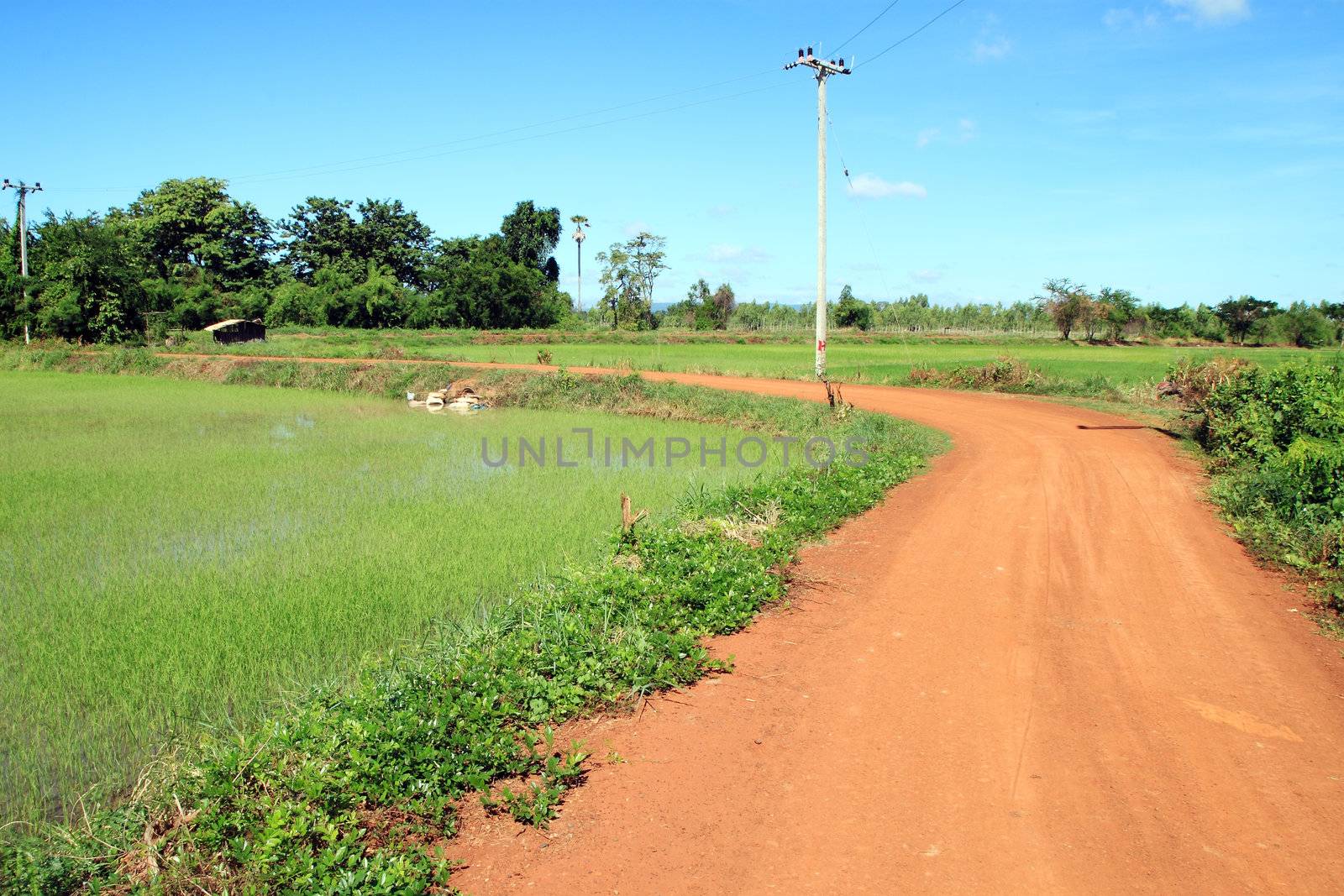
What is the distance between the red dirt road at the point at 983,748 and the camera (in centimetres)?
332

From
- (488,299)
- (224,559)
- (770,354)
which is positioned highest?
(488,299)

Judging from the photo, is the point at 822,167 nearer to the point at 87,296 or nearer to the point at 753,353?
the point at 753,353

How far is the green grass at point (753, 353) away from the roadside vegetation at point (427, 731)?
17671 mm

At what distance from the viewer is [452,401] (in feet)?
74.8

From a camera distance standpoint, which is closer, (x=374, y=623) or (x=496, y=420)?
(x=374, y=623)

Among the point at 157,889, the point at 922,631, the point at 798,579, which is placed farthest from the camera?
the point at 798,579

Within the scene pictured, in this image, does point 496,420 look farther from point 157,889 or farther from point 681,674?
point 157,889

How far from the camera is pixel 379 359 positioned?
29781mm

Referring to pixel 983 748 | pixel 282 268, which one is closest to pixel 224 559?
pixel 983 748

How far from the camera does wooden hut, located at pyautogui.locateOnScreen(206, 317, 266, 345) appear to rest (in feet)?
125

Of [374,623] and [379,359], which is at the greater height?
[379,359]

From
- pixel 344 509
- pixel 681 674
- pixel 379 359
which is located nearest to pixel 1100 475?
pixel 681 674

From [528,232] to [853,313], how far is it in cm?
2472

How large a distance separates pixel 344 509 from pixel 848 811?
764cm
